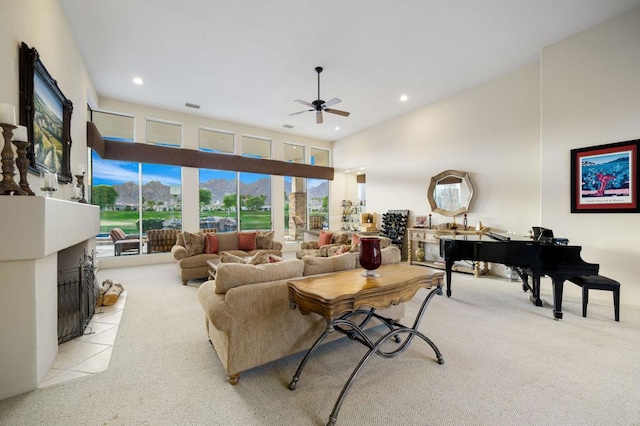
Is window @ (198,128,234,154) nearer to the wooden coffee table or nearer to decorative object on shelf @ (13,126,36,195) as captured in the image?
decorative object on shelf @ (13,126,36,195)

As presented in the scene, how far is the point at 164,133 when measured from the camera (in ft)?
23.3

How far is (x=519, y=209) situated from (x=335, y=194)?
5.67 m

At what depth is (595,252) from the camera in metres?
3.88

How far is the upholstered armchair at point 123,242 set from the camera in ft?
20.9

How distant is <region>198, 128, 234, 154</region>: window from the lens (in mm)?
7630

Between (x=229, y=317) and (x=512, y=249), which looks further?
(x=512, y=249)

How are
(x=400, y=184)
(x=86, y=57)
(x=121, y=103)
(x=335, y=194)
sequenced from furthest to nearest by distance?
(x=335, y=194)
(x=400, y=184)
(x=121, y=103)
(x=86, y=57)

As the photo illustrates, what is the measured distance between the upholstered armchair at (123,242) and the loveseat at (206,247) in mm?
1790

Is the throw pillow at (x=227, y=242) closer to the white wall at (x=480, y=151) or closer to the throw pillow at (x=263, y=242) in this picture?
the throw pillow at (x=263, y=242)

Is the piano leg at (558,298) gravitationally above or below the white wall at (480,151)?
below

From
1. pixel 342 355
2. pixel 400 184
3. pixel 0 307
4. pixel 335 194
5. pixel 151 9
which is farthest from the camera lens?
pixel 335 194

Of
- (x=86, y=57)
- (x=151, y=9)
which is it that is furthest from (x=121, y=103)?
(x=151, y=9)

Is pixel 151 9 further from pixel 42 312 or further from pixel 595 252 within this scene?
pixel 595 252

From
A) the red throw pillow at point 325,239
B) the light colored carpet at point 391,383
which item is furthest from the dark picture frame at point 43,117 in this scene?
the red throw pillow at point 325,239
